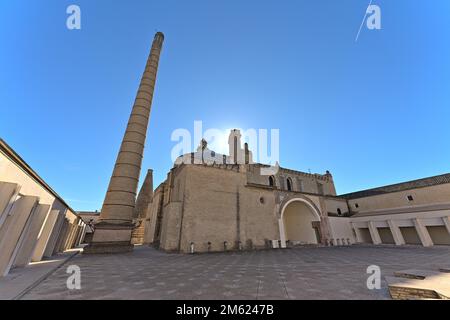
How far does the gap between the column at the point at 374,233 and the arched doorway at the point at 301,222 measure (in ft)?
21.1

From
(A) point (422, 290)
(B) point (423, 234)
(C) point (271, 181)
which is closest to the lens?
(A) point (422, 290)

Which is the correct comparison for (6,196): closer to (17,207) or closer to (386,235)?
(17,207)

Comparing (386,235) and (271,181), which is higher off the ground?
(271,181)

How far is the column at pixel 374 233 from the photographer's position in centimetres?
2247

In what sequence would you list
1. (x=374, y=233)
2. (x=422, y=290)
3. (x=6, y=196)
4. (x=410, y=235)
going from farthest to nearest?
(x=374, y=233) → (x=410, y=235) → (x=6, y=196) → (x=422, y=290)

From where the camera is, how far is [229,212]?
17.5 meters

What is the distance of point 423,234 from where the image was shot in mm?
18562

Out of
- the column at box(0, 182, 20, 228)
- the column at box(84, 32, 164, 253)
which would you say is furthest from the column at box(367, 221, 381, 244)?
the column at box(0, 182, 20, 228)

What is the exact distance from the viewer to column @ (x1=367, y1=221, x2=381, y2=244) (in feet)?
73.7

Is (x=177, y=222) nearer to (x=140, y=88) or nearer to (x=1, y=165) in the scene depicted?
(x=1, y=165)

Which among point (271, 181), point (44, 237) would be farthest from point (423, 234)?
point (44, 237)

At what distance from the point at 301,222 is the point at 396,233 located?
Answer: 31.5 feet
